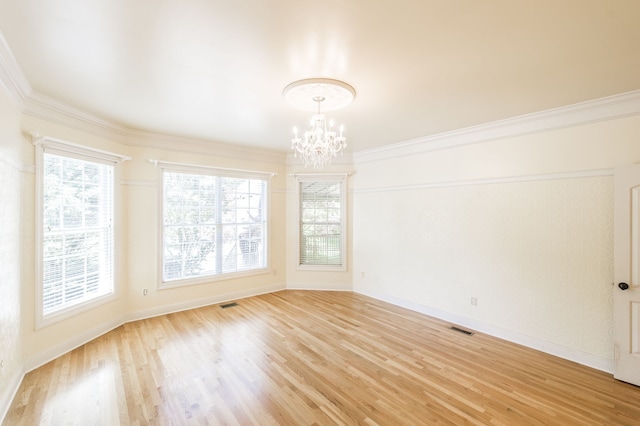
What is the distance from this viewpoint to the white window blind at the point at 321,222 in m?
5.57

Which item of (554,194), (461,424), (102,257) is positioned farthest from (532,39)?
(102,257)

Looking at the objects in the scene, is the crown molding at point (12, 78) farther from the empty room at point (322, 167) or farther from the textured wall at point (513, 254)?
the textured wall at point (513, 254)

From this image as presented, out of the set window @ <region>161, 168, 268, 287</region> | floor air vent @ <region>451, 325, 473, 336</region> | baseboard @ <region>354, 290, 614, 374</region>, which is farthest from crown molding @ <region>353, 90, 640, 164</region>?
window @ <region>161, 168, 268, 287</region>

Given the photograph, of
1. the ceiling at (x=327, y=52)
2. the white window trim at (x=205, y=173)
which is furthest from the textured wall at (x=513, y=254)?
the white window trim at (x=205, y=173)

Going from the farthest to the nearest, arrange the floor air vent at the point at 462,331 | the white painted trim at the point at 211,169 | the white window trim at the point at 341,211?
the white window trim at the point at 341,211 → the white painted trim at the point at 211,169 → the floor air vent at the point at 462,331

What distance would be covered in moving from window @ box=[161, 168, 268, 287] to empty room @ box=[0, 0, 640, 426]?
0.04 m

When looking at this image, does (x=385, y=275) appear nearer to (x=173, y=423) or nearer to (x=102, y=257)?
(x=173, y=423)

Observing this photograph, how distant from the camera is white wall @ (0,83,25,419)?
2160mm

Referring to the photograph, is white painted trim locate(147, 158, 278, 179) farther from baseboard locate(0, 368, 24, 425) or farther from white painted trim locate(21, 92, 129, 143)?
baseboard locate(0, 368, 24, 425)

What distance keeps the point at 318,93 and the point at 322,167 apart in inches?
36.4

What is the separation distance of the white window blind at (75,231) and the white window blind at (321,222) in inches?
125

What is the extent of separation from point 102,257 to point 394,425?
12.6 feet

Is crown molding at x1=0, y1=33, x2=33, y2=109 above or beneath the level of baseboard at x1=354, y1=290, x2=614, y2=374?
above

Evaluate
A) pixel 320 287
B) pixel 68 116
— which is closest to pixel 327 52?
pixel 68 116
